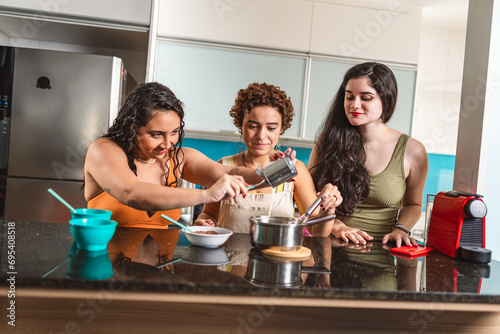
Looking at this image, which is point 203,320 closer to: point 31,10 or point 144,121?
point 144,121

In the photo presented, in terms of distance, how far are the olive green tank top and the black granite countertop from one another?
45 cm

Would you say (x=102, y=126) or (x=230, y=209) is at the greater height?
(x=102, y=126)

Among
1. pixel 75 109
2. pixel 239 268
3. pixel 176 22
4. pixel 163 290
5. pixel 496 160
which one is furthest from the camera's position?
pixel 176 22

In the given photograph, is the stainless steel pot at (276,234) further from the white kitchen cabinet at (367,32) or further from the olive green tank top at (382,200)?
the white kitchen cabinet at (367,32)

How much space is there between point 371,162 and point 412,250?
1.77ft

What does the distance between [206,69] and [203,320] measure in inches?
84.6

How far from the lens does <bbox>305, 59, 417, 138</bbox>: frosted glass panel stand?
2943 mm

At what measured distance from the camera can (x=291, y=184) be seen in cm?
173

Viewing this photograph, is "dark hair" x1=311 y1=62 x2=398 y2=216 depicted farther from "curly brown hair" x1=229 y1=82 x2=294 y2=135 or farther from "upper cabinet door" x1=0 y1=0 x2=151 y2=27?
"upper cabinet door" x1=0 y1=0 x2=151 y2=27

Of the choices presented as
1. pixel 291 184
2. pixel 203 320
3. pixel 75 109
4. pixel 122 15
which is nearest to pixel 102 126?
pixel 75 109

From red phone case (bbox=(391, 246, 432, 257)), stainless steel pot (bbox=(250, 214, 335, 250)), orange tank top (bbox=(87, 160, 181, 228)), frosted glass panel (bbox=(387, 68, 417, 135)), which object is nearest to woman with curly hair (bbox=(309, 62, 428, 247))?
red phone case (bbox=(391, 246, 432, 257))

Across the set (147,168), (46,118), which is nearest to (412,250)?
(147,168)

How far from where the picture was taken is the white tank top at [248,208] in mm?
1688

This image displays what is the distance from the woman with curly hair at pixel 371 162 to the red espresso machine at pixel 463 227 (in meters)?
0.29
